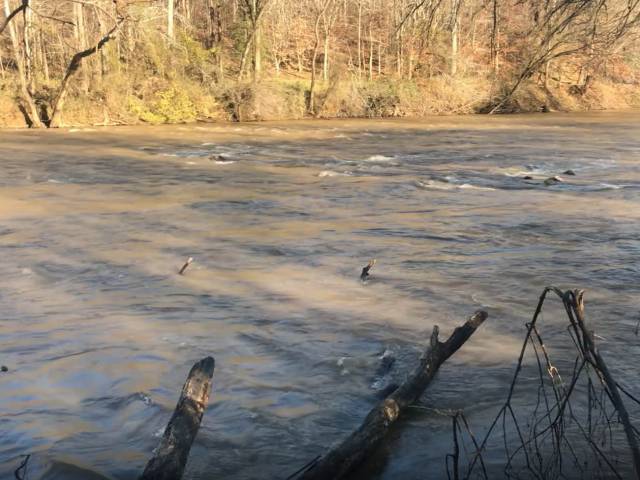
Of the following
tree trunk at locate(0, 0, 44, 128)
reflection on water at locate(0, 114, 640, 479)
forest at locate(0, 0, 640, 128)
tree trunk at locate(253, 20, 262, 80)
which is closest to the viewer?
reflection on water at locate(0, 114, 640, 479)

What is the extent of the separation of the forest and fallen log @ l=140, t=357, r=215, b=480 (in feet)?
75.0

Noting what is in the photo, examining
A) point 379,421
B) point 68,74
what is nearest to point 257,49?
point 68,74

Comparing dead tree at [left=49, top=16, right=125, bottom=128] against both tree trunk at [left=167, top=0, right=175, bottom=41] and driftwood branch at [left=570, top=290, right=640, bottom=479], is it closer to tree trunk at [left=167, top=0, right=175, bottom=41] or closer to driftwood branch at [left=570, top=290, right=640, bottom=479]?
tree trunk at [left=167, top=0, right=175, bottom=41]

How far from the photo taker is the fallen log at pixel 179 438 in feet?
12.5

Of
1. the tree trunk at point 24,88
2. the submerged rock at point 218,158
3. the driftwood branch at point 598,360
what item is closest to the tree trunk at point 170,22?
the tree trunk at point 24,88

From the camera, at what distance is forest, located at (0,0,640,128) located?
104ft

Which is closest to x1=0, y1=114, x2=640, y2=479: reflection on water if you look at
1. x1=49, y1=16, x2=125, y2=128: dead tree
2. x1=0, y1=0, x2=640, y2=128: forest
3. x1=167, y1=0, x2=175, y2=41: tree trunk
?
x1=0, y1=0, x2=640, y2=128: forest

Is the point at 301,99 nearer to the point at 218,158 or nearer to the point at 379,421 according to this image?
the point at 218,158

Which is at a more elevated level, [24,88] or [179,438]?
[24,88]

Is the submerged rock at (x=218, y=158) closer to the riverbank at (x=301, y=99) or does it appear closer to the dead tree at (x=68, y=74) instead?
the dead tree at (x=68, y=74)

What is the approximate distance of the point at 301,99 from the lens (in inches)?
1491

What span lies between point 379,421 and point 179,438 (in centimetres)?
125

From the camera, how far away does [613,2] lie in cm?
804

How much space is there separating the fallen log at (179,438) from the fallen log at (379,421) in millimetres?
664
